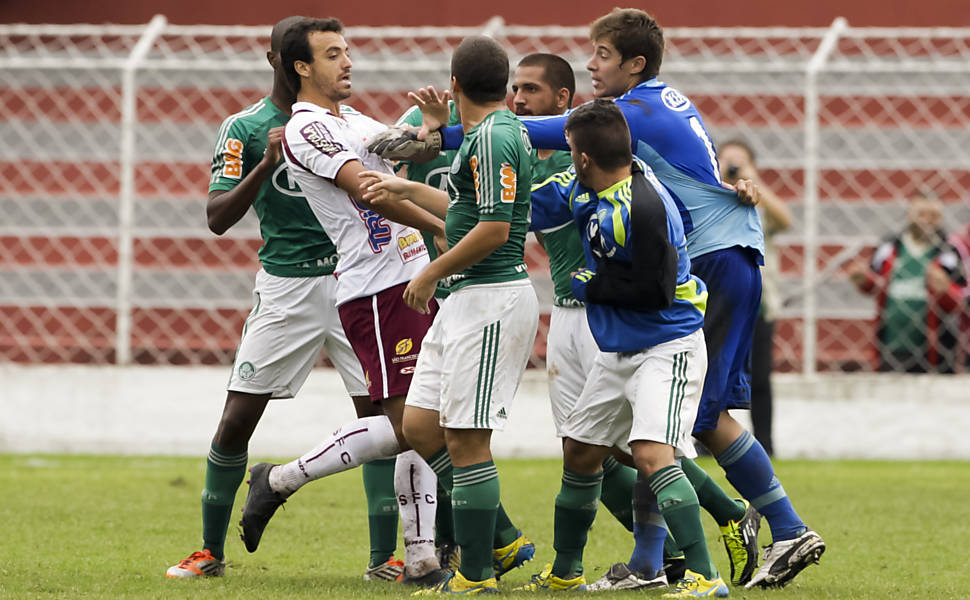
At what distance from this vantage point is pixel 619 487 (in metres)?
5.61

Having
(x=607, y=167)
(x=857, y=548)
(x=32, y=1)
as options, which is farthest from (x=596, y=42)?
(x=32, y=1)

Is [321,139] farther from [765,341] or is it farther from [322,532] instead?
[765,341]

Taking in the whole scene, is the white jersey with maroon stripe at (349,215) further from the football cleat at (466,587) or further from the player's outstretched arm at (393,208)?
the football cleat at (466,587)

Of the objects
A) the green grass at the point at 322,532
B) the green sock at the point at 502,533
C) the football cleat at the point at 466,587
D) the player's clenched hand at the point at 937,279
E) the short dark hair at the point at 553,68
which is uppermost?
the short dark hair at the point at 553,68

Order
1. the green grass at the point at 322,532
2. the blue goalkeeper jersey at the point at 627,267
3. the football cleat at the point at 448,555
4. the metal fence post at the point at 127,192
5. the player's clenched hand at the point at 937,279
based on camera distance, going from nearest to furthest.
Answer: the blue goalkeeper jersey at the point at 627,267 < the green grass at the point at 322,532 < the football cleat at the point at 448,555 < the player's clenched hand at the point at 937,279 < the metal fence post at the point at 127,192

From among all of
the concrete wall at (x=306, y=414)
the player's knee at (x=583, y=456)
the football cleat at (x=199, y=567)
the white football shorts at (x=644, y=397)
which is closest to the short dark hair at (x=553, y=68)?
the white football shorts at (x=644, y=397)

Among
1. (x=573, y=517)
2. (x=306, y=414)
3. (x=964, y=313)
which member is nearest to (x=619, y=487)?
(x=573, y=517)

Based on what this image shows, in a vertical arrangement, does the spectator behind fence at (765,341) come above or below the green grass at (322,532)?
above

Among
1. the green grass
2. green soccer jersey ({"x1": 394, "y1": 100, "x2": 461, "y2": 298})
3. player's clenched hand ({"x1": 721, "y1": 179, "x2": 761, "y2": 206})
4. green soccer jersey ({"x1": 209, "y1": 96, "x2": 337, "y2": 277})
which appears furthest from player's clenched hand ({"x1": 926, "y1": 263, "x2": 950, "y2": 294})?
green soccer jersey ({"x1": 209, "y1": 96, "x2": 337, "y2": 277})

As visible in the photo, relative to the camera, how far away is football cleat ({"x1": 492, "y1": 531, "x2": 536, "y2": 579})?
5363mm

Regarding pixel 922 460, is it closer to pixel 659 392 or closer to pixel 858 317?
pixel 858 317

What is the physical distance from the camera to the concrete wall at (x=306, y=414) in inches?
421

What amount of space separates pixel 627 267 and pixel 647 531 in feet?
3.26

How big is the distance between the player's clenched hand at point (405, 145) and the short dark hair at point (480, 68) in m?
0.29
